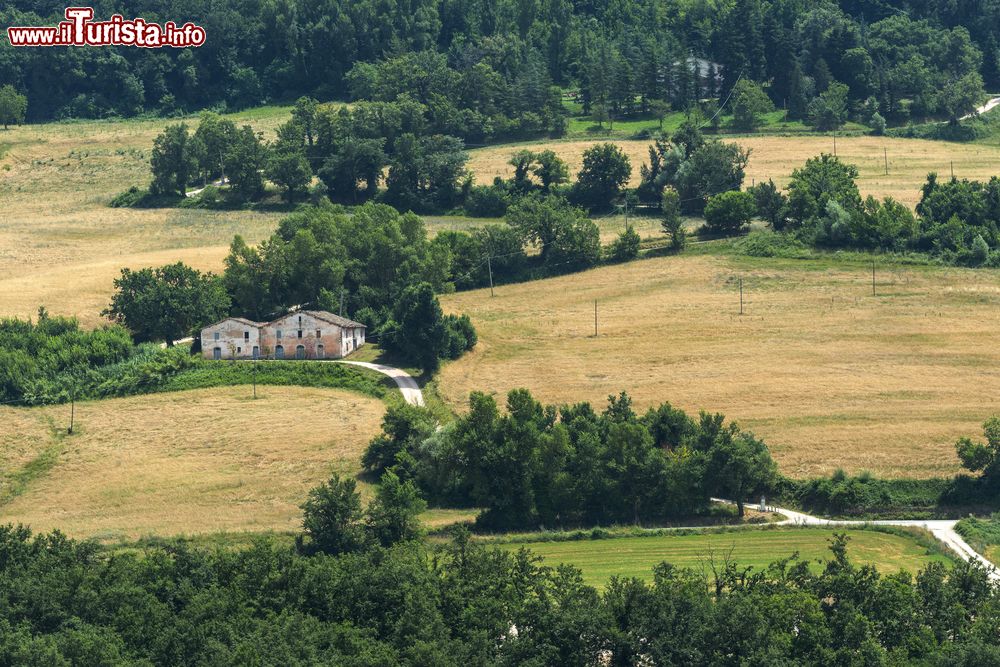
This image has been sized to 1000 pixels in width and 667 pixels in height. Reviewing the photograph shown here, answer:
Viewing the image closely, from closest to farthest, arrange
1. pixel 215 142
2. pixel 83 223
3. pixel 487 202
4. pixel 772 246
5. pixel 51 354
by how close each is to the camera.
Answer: pixel 51 354, pixel 772 246, pixel 487 202, pixel 83 223, pixel 215 142

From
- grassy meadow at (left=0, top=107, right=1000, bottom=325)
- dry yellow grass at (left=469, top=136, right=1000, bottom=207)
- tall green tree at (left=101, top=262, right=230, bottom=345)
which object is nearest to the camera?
tall green tree at (left=101, top=262, right=230, bottom=345)

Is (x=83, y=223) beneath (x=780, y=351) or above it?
above

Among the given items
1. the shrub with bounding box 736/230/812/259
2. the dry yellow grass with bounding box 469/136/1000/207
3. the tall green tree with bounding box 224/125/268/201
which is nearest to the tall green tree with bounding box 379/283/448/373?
the shrub with bounding box 736/230/812/259

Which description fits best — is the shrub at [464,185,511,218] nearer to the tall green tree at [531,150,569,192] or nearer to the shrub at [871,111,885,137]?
the tall green tree at [531,150,569,192]

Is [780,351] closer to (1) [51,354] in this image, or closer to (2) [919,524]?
(2) [919,524]

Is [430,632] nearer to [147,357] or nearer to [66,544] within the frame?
[66,544]

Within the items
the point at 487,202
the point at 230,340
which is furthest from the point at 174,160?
the point at 230,340
